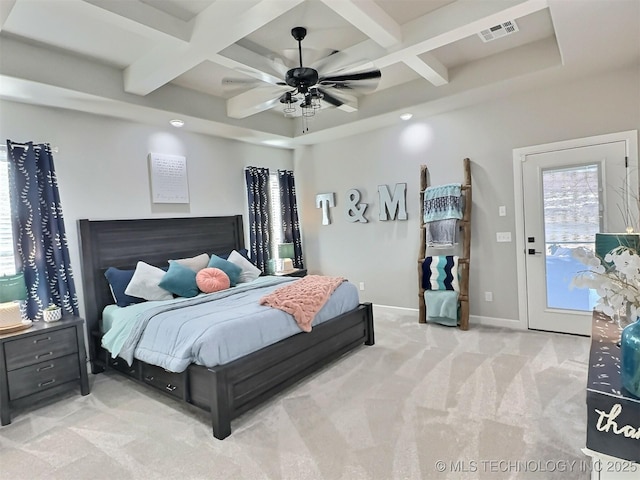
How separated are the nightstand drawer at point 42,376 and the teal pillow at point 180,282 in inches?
37.5

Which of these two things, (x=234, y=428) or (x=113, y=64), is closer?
(x=234, y=428)

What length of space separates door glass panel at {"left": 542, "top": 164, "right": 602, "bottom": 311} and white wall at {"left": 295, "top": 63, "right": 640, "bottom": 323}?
13.5 inches

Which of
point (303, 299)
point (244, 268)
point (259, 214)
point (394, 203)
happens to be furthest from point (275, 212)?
point (303, 299)

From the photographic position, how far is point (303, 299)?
329 cm

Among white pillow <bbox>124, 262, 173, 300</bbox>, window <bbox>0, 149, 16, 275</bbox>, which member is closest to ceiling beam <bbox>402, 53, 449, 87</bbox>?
white pillow <bbox>124, 262, 173, 300</bbox>

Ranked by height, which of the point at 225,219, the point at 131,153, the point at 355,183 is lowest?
the point at 225,219

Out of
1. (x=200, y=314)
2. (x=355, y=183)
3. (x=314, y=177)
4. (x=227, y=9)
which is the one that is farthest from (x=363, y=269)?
(x=227, y=9)

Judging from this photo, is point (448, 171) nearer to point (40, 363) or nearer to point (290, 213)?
point (290, 213)

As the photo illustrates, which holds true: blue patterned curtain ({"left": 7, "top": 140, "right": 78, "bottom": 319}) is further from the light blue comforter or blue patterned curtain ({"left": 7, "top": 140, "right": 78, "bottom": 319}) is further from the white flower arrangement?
the white flower arrangement

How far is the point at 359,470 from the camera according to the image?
2.02 meters

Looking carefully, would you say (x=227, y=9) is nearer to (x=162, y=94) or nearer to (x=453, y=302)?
(x=162, y=94)

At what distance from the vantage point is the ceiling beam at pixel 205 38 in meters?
2.40

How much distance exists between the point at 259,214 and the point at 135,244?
178 centimetres

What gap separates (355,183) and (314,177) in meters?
0.79
